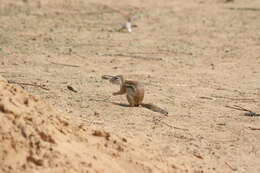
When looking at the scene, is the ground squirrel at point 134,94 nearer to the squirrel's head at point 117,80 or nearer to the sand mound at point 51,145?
the squirrel's head at point 117,80

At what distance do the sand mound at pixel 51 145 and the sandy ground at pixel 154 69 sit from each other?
0.09 feet

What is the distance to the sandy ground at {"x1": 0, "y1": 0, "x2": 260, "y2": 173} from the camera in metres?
8.11

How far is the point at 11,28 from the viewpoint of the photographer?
1516 centimetres

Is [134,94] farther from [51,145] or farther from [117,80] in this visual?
[51,145]

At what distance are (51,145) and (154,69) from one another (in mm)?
6179

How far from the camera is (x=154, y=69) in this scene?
12.5 m

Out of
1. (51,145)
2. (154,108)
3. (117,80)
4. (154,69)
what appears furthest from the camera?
(154,69)

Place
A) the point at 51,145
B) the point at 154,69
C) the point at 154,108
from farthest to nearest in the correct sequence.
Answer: the point at 154,69 < the point at 154,108 < the point at 51,145

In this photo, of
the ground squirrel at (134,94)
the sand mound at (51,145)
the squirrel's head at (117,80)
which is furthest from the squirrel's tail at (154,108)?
the sand mound at (51,145)

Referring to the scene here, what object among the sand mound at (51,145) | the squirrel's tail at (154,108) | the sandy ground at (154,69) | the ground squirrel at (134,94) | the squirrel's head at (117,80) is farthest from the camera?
the squirrel's head at (117,80)

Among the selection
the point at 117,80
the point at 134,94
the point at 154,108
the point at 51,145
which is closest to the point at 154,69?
the point at 117,80

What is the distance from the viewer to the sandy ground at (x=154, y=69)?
319 inches

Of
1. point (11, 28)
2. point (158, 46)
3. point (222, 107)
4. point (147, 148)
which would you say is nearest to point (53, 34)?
point (11, 28)

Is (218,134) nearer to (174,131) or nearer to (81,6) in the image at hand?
(174,131)
